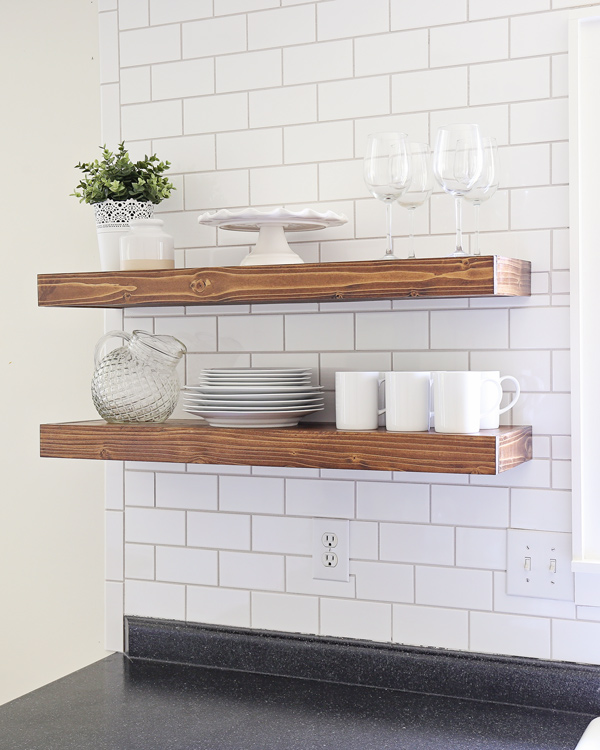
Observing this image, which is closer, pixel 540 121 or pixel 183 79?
pixel 540 121

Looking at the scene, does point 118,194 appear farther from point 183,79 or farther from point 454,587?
point 454,587

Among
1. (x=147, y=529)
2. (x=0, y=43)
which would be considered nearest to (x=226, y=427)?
(x=147, y=529)

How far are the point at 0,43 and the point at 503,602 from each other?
1.74 metres

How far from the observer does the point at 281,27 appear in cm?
170

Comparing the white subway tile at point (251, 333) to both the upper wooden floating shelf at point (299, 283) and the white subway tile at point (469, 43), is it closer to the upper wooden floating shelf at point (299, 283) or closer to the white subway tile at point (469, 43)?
the upper wooden floating shelf at point (299, 283)

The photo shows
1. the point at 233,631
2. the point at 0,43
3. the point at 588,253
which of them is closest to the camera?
the point at 588,253

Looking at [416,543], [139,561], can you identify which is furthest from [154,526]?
[416,543]

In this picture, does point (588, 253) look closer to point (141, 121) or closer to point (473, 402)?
point (473, 402)

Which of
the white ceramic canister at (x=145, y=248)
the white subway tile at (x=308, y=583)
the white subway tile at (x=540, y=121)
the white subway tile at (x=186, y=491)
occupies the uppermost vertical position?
the white subway tile at (x=540, y=121)

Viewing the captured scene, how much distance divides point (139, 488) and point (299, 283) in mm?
649

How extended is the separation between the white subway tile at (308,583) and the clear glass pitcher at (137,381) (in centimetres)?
39

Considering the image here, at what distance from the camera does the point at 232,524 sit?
69.2 inches

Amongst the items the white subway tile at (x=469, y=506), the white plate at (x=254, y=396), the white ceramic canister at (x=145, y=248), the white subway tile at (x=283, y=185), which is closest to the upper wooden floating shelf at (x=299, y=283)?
the white ceramic canister at (x=145, y=248)

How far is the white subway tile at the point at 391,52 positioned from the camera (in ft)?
5.24
